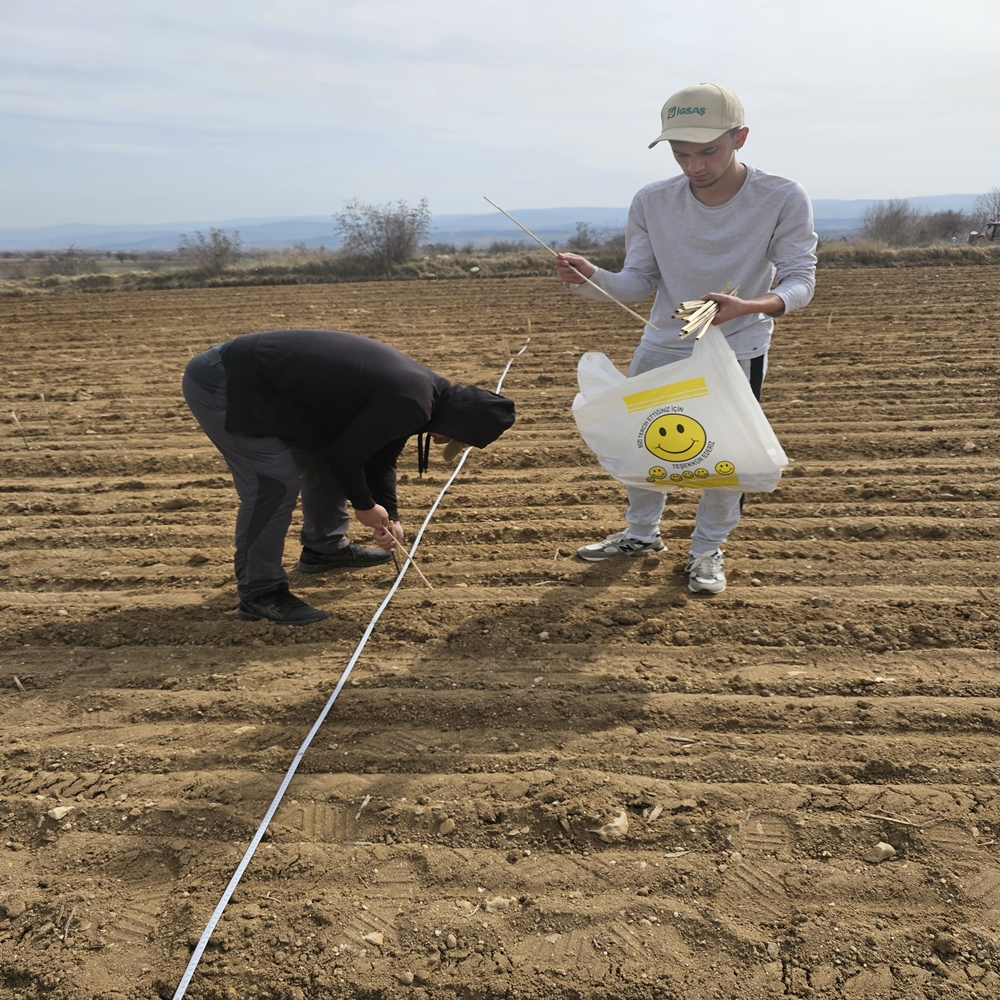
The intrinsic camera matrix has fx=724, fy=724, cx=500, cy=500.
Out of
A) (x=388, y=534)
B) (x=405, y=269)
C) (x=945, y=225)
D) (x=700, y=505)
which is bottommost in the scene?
(x=388, y=534)

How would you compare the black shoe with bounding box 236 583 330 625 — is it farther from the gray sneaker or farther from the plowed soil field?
the gray sneaker

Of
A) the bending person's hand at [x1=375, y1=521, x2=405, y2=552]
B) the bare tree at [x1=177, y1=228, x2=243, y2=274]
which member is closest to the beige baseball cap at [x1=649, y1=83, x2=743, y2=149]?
the bending person's hand at [x1=375, y1=521, x2=405, y2=552]

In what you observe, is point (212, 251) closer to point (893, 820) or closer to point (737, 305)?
point (737, 305)

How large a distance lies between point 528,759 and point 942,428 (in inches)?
164

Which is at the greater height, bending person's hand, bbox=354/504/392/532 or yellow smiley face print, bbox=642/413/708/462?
yellow smiley face print, bbox=642/413/708/462

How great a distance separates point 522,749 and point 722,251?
190cm

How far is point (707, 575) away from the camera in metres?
3.12

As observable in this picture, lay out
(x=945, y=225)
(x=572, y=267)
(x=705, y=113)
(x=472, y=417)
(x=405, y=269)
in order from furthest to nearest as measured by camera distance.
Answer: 1. (x=945, y=225)
2. (x=405, y=269)
3. (x=572, y=267)
4. (x=472, y=417)
5. (x=705, y=113)

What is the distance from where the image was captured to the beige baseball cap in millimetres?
2303

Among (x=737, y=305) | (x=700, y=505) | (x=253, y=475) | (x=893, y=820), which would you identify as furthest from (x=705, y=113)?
(x=893, y=820)

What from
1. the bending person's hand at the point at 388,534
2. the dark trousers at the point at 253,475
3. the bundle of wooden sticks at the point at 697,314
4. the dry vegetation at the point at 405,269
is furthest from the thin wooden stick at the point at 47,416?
the dry vegetation at the point at 405,269

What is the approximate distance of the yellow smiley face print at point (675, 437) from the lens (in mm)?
→ 2551

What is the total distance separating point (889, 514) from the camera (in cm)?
379

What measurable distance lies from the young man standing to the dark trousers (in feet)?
4.45
